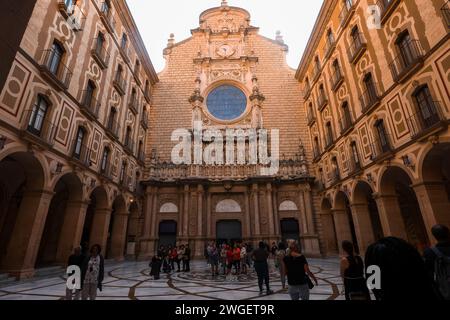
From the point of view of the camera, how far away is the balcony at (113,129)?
16138 mm

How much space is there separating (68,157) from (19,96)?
364 centimetres

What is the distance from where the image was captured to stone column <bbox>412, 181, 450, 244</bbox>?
9398mm

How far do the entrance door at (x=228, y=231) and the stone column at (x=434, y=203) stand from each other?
13840mm

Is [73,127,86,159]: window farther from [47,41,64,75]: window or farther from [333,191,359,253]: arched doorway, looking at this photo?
[333,191,359,253]: arched doorway

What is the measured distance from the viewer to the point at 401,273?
5.25ft

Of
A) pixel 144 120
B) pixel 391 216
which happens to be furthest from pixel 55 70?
pixel 391 216

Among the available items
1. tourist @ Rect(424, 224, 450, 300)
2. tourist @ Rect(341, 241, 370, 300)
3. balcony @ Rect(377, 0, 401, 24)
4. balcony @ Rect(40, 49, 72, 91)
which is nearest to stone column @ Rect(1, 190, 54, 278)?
balcony @ Rect(40, 49, 72, 91)

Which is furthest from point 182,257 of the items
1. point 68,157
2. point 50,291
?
point 68,157

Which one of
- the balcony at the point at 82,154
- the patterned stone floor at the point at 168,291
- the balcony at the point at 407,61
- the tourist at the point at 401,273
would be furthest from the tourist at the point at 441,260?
the balcony at the point at 82,154

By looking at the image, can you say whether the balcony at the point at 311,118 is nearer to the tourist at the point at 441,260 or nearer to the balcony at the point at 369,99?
the balcony at the point at 369,99

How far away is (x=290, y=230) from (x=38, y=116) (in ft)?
63.0

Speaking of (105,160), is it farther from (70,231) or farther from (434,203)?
(434,203)

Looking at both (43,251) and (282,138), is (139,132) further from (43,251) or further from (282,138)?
(282,138)

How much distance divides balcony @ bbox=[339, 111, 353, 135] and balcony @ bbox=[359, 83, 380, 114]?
1575mm
